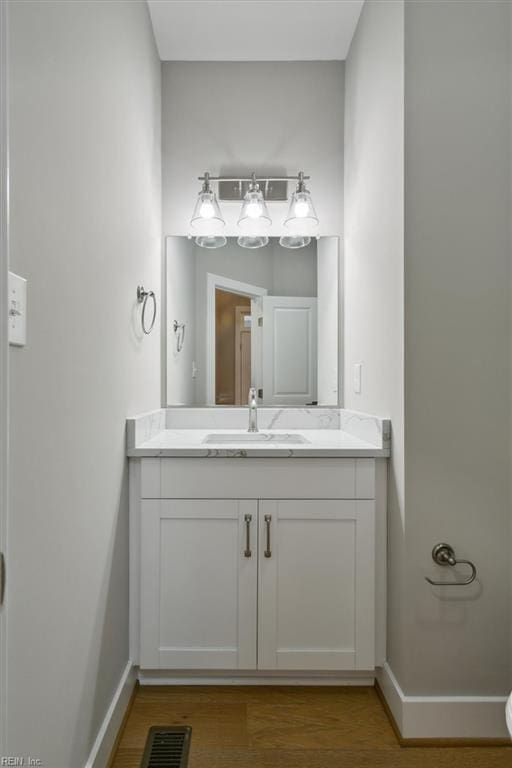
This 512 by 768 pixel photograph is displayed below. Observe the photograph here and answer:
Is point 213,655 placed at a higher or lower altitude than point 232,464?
lower

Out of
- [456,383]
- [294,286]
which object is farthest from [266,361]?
[456,383]

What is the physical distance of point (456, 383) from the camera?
64.2 inches

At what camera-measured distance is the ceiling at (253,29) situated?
84.8 inches

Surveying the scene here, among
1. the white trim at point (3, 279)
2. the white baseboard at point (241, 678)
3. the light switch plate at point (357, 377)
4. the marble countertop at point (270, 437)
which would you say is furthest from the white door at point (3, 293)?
the light switch plate at point (357, 377)

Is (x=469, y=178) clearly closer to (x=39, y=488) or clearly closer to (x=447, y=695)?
(x=39, y=488)

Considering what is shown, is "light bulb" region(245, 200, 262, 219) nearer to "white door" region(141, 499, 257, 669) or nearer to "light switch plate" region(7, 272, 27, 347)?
"white door" region(141, 499, 257, 669)

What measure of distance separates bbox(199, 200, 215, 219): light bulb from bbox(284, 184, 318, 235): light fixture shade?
369 mm

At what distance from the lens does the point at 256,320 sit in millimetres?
2547

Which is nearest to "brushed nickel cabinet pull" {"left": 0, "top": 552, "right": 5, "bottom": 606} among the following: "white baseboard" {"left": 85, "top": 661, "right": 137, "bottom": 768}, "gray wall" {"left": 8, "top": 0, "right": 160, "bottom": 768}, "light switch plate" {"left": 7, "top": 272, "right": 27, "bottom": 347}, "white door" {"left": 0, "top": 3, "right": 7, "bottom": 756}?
"white door" {"left": 0, "top": 3, "right": 7, "bottom": 756}

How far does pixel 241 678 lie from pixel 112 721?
517 millimetres

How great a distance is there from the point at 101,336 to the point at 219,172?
142 cm

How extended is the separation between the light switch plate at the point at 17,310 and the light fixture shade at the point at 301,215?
174 centimetres

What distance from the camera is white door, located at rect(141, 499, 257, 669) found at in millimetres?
1815

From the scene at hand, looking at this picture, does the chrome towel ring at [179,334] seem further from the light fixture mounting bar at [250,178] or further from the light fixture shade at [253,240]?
the light fixture mounting bar at [250,178]
